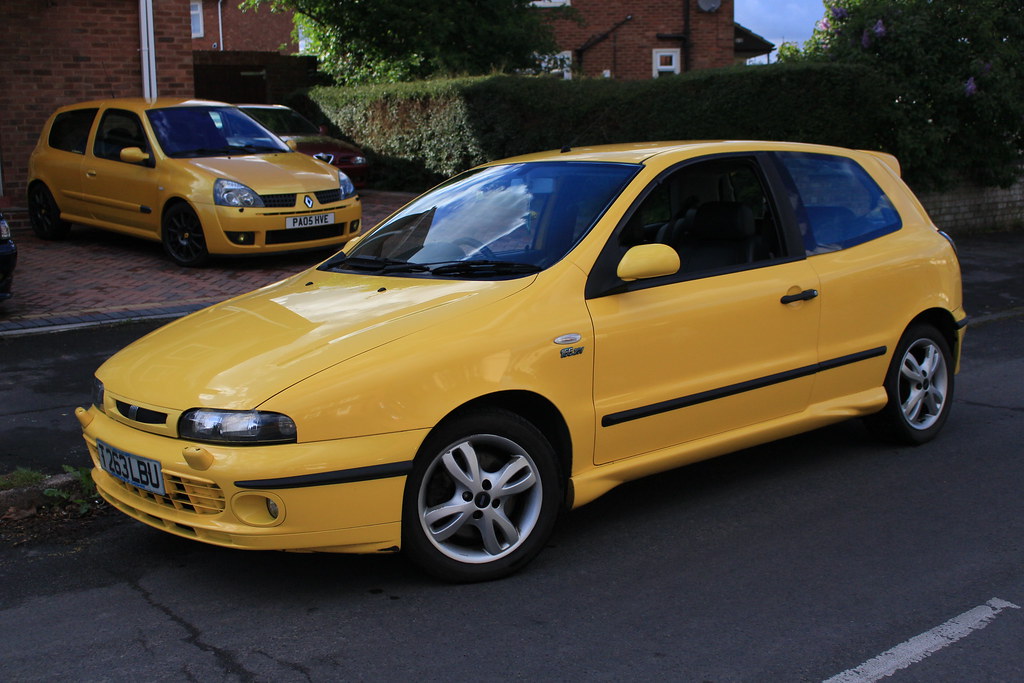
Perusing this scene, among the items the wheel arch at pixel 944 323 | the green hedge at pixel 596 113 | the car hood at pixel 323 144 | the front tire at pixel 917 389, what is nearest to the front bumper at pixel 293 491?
the front tire at pixel 917 389

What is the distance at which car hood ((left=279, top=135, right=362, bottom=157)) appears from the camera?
18364mm

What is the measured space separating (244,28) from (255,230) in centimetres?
3077

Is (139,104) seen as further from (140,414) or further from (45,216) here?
(140,414)

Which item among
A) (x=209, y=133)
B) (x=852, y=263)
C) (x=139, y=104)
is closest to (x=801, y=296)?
(x=852, y=263)

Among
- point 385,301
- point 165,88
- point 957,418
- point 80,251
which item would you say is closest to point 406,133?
point 165,88

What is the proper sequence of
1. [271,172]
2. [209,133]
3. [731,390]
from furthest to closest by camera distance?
[209,133] < [271,172] < [731,390]

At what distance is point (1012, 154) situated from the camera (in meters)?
15.5

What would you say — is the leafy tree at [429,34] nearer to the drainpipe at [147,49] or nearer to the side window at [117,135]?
the drainpipe at [147,49]

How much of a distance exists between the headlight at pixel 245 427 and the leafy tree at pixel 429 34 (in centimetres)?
1620

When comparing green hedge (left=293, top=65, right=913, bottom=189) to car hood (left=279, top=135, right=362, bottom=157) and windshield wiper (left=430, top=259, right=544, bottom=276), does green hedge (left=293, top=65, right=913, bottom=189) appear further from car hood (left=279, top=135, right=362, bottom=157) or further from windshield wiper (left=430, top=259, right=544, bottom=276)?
windshield wiper (left=430, top=259, right=544, bottom=276)

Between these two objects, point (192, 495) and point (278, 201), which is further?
point (278, 201)

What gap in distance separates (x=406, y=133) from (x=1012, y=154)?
9426 millimetres

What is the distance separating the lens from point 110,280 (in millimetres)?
10680

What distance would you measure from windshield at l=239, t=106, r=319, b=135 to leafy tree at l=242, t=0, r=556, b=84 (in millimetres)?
2335
